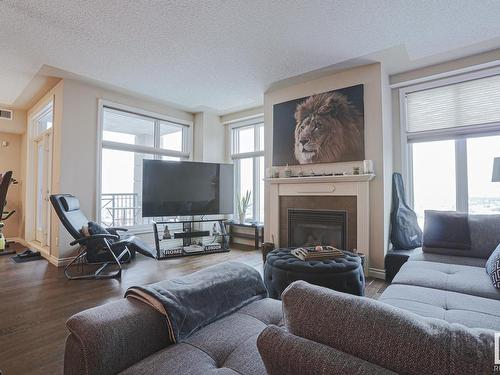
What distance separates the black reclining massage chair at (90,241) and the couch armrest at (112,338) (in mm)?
2572

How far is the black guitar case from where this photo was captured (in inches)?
133

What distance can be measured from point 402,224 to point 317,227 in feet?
3.61

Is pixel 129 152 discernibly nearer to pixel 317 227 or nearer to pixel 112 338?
pixel 317 227

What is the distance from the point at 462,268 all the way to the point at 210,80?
3.73 meters

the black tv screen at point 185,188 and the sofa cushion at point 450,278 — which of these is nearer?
the sofa cushion at point 450,278

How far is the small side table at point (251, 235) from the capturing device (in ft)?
16.3

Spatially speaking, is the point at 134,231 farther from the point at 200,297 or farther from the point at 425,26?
the point at 425,26

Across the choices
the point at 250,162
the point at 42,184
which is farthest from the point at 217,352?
the point at 42,184

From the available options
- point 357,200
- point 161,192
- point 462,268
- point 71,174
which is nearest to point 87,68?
point 71,174

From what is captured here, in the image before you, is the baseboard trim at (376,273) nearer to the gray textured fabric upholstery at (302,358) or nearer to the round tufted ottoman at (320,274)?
the round tufted ottoman at (320,274)

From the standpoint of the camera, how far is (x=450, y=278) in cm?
192

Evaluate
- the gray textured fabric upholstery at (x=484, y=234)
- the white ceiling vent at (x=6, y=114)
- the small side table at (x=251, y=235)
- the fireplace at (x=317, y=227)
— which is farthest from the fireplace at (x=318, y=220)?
the white ceiling vent at (x=6, y=114)

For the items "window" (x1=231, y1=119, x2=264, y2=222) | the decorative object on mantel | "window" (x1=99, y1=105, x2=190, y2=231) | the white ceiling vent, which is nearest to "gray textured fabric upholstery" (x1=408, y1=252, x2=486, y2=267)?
the decorative object on mantel

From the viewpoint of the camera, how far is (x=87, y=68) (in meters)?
3.53
